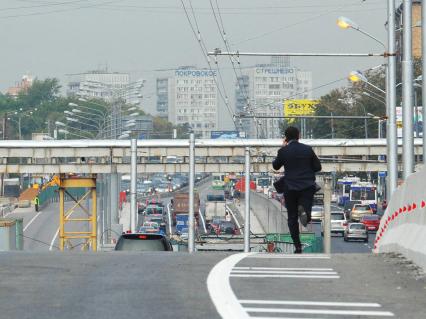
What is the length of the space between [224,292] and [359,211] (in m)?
81.0

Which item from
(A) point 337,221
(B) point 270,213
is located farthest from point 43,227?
(A) point 337,221

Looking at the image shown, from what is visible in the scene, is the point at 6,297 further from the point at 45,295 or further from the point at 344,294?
the point at 344,294

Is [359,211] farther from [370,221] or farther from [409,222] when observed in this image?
[409,222]

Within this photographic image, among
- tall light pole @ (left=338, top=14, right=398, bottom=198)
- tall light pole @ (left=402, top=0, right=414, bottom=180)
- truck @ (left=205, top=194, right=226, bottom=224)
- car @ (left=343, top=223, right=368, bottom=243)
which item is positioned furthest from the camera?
truck @ (left=205, top=194, right=226, bottom=224)

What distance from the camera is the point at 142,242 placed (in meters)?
26.6

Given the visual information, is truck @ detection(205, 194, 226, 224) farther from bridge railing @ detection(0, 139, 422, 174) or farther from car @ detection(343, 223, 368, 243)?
car @ detection(343, 223, 368, 243)

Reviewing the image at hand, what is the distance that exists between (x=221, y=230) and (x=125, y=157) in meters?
15.0

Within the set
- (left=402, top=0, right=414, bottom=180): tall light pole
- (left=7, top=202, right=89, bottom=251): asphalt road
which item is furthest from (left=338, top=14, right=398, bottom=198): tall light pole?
(left=7, top=202, right=89, bottom=251): asphalt road

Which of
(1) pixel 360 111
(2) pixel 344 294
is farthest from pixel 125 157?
(2) pixel 344 294

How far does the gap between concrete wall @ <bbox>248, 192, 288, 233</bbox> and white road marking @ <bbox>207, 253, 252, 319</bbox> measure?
5661 cm

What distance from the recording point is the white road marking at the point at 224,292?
9.15m

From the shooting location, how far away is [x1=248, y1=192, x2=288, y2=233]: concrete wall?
72.8 metres

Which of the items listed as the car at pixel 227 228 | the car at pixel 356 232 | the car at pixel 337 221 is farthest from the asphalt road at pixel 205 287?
the car at pixel 227 228

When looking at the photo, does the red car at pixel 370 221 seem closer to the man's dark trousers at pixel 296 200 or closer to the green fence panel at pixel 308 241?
the green fence panel at pixel 308 241
